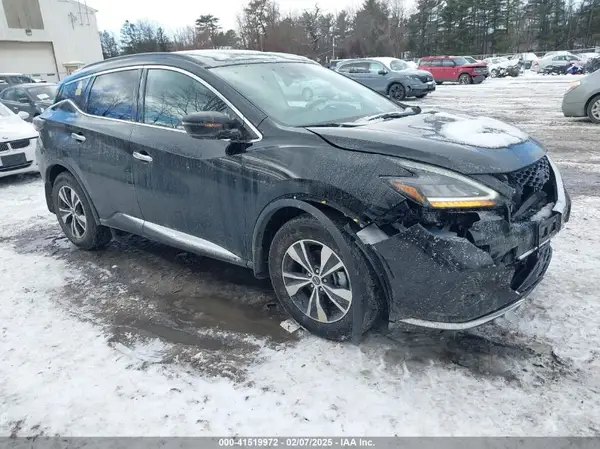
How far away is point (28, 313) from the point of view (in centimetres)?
359

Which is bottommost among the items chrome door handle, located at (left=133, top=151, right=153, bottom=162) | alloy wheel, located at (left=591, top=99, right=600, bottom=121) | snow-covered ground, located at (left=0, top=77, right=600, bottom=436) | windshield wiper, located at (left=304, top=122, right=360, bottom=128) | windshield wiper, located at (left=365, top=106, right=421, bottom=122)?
snow-covered ground, located at (left=0, top=77, right=600, bottom=436)

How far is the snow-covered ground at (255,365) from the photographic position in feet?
7.80

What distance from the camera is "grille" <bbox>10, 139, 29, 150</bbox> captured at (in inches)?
307

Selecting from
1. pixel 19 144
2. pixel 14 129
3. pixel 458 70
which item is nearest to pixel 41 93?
pixel 14 129

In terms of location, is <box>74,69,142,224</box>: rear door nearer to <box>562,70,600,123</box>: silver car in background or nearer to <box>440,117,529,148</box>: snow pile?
<box>440,117,529,148</box>: snow pile

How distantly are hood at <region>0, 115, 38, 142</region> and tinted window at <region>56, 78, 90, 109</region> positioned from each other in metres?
3.69

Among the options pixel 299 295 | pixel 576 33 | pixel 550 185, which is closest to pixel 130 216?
pixel 299 295

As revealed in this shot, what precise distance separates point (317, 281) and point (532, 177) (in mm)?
1372

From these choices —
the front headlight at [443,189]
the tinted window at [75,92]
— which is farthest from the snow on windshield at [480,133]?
the tinted window at [75,92]

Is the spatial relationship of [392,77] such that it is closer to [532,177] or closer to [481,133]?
[481,133]

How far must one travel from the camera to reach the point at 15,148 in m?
7.82

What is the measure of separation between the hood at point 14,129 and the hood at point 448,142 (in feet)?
22.3

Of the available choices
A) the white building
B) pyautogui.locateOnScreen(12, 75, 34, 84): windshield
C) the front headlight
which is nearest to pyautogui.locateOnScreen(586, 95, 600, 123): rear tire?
the front headlight

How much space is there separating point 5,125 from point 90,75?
4.79 metres
